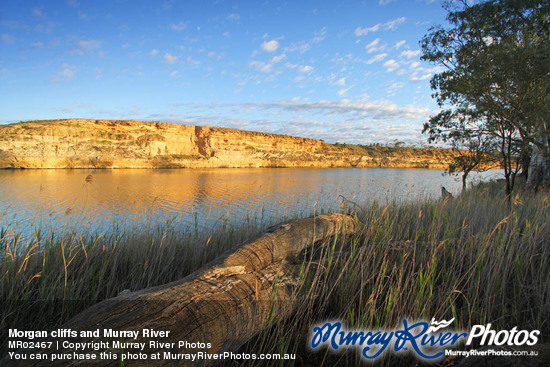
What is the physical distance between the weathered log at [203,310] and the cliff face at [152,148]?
23406 mm

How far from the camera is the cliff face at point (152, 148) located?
33.2 m

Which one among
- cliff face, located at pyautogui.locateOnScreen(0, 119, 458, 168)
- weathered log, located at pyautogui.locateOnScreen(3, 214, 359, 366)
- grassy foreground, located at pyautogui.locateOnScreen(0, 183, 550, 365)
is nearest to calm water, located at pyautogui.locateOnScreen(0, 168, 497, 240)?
grassy foreground, located at pyautogui.locateOnScreen(0, 183, 550, 365)

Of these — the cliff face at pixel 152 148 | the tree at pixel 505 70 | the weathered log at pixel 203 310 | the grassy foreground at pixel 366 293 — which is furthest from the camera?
the cliff face at pixel 152 148

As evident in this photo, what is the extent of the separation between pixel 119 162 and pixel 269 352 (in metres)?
43.8

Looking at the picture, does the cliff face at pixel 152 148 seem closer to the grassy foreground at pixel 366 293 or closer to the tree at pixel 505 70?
→ the tree at pixel 505 70

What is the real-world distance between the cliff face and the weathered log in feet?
76.8

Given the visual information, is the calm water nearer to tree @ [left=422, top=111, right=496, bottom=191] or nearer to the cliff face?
tree @ [left=422, top=111, right=496, bottom=191]

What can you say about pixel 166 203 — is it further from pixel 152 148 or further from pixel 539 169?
pixel 152 148

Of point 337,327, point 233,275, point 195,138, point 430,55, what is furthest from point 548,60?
point 195,138

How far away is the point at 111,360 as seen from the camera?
120 cm

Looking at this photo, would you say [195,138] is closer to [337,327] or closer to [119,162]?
[119,162]

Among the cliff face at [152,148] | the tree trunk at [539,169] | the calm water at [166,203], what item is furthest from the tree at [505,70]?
the cliff face at [152,148]

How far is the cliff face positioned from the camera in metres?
33.2

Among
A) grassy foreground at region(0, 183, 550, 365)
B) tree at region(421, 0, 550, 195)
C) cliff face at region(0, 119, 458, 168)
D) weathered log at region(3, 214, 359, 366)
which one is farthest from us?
cliff face at region(0, 119, 458, 168)
